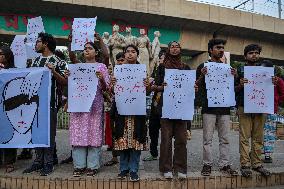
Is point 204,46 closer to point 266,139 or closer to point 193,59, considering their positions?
point 193,59

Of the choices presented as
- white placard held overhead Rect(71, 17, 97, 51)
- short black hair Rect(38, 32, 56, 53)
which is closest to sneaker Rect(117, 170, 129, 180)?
white placard held overhead Rect(71, 17, 97, 51)

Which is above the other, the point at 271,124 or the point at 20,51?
the point at 20,51

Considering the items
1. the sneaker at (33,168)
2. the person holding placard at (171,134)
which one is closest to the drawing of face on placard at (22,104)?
the sneaker at (33,168)

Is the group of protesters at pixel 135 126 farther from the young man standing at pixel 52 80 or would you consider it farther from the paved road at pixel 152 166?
the paved road at pixel 152 166

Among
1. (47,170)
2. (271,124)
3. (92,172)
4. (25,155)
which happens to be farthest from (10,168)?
(271,124)

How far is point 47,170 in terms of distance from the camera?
14.1ft

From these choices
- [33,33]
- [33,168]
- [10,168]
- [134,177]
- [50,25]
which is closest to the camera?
[134,177]

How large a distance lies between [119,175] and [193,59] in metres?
15.2

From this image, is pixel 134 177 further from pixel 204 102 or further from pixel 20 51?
pixel 20 51

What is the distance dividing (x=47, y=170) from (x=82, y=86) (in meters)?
1.09

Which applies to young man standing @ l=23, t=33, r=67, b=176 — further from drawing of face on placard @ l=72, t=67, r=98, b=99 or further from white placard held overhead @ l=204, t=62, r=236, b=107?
white placard held overhead @ l=204, t=62, r=236, b=107

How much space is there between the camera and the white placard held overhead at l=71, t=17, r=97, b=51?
448 cm

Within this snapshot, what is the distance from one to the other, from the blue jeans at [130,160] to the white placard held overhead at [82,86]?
0.68m

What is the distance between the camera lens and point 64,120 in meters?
10.9
